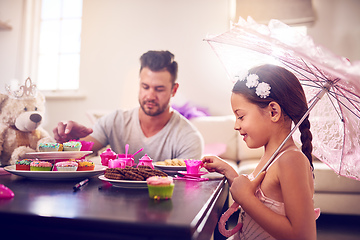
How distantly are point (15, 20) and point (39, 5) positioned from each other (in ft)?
1.30

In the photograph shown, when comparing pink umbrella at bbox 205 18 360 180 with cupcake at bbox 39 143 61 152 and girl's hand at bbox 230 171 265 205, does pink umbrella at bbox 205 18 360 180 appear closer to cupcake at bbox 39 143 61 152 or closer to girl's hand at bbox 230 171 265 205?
girl's hand at bbox 230 171 265 205

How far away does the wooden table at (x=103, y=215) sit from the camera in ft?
1.52

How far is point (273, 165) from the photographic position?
0.91 meters

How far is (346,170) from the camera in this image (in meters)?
1.12

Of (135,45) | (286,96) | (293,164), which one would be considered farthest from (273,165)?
(135,45)

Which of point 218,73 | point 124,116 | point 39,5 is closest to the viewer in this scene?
Answer: point 124,116

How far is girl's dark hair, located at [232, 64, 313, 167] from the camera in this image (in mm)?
985

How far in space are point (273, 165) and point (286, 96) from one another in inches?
9.4

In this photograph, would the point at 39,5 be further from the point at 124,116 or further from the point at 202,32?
the point at 124,116

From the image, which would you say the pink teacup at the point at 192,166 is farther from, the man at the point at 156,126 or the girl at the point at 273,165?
the man at the point at 156,126

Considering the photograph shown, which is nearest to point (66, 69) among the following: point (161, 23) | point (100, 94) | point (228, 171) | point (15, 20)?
point (100, 94)

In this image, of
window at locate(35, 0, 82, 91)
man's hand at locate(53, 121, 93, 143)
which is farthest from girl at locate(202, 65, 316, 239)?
window at locate(35, 0, 82, 91)

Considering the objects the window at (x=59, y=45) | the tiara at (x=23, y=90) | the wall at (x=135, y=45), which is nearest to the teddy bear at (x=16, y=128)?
the tiara at (x=23, y=90)

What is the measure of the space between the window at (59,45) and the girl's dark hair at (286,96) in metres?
3.36
